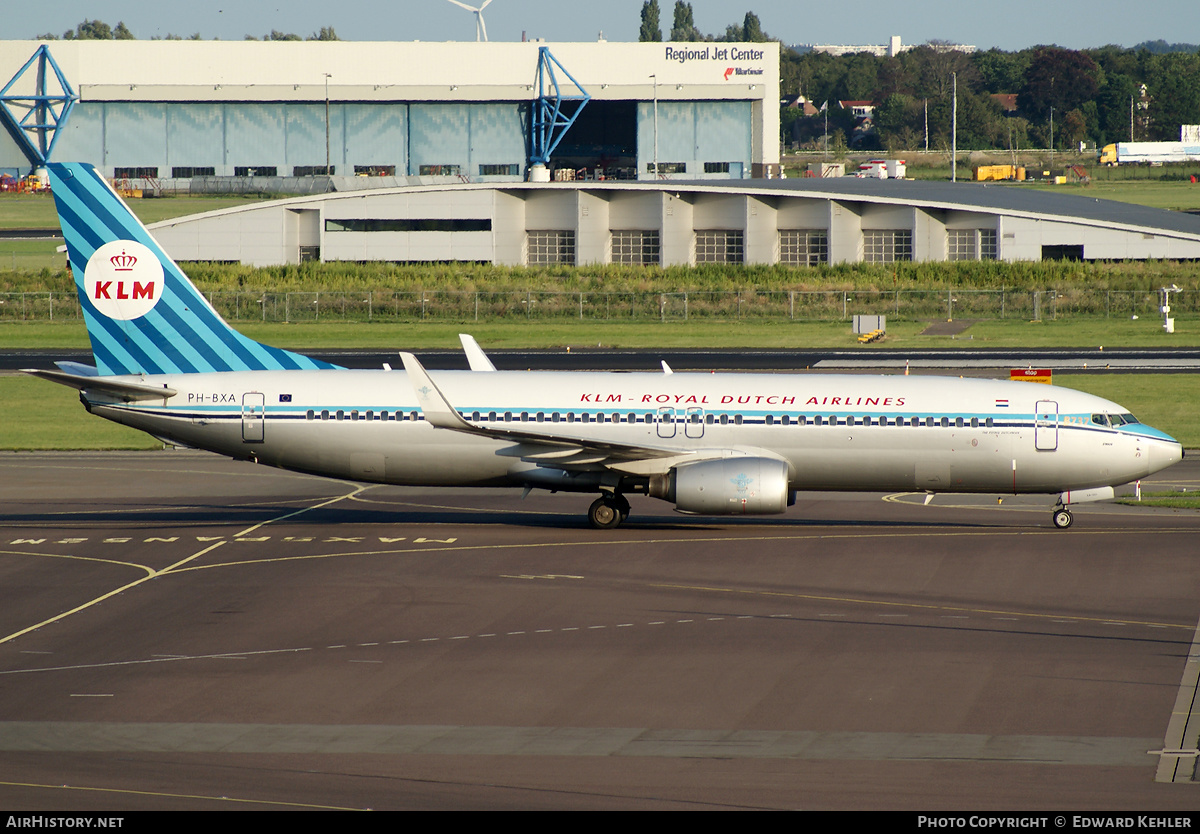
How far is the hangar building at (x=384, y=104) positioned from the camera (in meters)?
168

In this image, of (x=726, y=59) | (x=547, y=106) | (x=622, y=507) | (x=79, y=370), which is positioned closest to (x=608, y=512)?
(x=622, y=507)

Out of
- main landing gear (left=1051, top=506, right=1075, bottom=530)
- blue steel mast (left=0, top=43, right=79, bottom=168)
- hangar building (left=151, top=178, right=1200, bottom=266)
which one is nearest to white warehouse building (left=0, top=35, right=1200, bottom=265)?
blue steel mast (left=0, top=43, right=79, bottom=168)

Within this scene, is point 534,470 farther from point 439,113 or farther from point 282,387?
point 439,113

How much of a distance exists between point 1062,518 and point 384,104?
146 m

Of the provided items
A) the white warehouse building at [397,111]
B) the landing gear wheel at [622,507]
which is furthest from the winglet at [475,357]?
the white warehouse building at [397,111]

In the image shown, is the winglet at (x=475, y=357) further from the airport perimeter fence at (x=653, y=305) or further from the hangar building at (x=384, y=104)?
the hangar building at (x=384, y=104)

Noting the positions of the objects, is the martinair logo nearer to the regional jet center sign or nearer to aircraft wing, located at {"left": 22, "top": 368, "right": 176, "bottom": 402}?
aircraft wing, located at {"left": 22, "top": 368, "right": 176, "bottom": 402}

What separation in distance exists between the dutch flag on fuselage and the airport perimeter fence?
53.8m

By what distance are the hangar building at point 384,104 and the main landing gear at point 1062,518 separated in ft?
431

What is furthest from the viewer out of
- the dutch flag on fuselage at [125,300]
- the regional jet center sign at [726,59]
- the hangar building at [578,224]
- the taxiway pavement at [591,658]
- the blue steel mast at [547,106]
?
the regional jet center sign at [726,59]

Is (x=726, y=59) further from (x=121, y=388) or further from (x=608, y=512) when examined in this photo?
(x=121, y=388)

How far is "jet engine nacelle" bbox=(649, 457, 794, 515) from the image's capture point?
35781mm

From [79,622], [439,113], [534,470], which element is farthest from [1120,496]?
Answer: [439,113]

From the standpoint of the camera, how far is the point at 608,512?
38.4m
